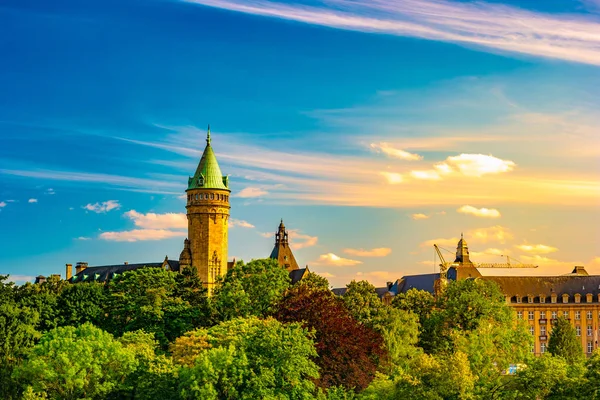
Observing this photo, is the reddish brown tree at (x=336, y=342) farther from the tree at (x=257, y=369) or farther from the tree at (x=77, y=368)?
the tree at (x=77, y=368)

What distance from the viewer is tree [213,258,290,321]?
9356 centimetres

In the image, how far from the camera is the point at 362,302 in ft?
347

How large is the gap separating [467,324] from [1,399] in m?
39.7

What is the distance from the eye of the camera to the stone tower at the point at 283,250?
539 feet

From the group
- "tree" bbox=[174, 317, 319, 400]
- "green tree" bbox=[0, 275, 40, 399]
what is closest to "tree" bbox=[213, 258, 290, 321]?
"green tree" bbox=[0, 275, 40, 399]

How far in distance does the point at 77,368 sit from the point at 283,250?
97.2 meters

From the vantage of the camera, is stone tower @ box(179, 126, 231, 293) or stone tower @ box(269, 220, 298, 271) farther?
stone tower @ box(269, 220, 298, 271)

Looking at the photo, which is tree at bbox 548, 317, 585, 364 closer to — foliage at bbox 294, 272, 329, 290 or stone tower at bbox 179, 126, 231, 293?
foliage at bbox 294, 272, 329, 290

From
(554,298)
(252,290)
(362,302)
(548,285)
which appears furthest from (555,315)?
(252,290)

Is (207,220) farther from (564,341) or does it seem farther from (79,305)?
(564,341)

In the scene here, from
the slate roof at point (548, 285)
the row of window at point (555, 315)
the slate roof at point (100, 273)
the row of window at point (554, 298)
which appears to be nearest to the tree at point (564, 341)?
the row of window at point (555, 315)

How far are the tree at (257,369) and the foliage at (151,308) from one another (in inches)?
1097

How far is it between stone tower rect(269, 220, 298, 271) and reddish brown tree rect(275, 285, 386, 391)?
7957 centimetres

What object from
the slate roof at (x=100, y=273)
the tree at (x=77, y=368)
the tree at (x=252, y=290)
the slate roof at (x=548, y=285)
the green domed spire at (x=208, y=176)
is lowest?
the tree at (x=77, y=368)
